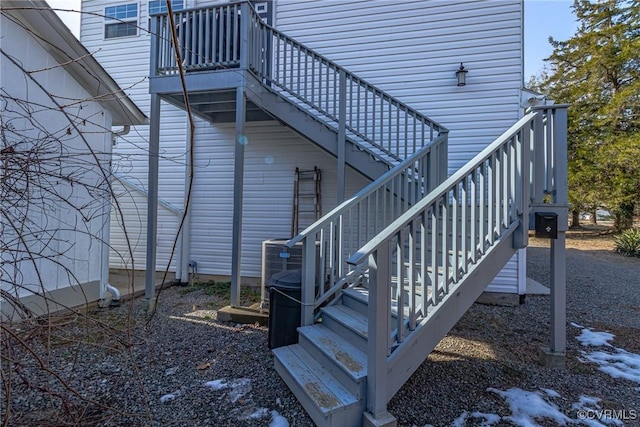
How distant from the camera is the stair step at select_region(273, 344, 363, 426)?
1.95m

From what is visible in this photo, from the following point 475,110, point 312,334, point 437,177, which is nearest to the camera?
point 312,334

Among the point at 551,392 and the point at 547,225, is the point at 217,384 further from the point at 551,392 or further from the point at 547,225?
the point at 547,225

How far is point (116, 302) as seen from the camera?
4.68 m

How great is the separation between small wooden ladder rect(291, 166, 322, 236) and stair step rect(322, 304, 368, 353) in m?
2.40

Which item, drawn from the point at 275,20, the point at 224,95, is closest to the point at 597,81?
the point at 275,20

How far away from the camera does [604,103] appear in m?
12.9

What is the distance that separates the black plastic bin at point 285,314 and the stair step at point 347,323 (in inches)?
10.9

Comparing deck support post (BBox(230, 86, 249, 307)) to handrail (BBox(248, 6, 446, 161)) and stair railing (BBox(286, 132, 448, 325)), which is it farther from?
stair railing (BBox(286, 132, 448, 325))

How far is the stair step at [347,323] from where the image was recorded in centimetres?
246

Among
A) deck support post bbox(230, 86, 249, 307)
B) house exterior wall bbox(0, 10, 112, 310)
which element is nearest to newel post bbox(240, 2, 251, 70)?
deck support post bbox(230, 86, 249, 307)

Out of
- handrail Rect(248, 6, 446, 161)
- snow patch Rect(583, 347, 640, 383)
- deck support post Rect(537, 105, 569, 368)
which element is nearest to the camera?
snow patch Rect(583, 347, 640, 383)

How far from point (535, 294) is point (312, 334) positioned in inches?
172

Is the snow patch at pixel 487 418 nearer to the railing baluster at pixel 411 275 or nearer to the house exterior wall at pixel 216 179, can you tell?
the railing baluster at pixel 411 275

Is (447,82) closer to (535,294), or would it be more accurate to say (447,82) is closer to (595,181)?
(535,294)
